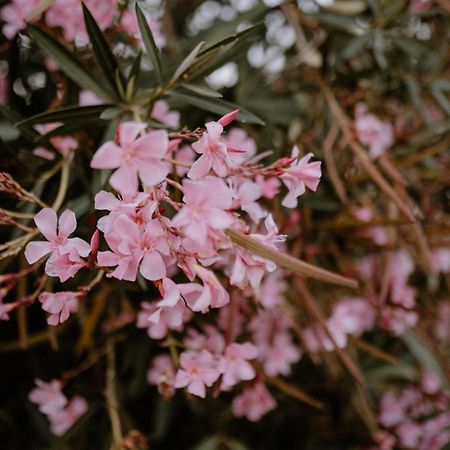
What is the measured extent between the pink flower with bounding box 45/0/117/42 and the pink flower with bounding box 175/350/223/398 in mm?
494

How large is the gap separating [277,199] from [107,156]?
52 centimetres

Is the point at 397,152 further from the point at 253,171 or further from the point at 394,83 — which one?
the point at 253,171

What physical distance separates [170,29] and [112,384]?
81cm

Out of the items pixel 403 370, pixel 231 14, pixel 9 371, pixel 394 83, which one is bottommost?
pixel 403 370

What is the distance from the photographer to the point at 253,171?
0.56 meters

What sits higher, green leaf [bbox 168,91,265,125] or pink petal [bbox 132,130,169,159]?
pink petal [bbox 132,130,169,159]

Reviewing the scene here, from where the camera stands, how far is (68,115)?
68cm

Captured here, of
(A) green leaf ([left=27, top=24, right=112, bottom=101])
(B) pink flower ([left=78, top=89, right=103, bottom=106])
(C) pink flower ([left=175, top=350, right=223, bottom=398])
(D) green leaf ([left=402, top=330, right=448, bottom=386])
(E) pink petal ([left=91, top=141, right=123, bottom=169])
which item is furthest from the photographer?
(D) green leaf ([left=402, top=330, right=448, bottom=386])

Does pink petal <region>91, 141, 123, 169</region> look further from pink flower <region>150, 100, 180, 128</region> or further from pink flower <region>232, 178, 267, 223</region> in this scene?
pink flower <region>150, 100, 180, 128</region>

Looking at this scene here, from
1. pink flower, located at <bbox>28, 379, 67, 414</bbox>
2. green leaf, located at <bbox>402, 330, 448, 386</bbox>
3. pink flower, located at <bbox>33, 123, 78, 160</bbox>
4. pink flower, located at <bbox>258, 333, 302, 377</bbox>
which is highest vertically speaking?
pink flower, located at <bbox>33, 123, 78, 160</bbox>

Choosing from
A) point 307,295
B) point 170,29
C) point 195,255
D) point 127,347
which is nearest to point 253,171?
point 195,255

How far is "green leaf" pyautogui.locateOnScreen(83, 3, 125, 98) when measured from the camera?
66cm

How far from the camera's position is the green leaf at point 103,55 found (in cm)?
66

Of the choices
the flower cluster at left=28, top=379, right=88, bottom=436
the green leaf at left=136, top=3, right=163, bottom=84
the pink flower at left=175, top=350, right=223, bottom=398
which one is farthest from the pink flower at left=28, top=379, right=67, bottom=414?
the green leaf at left=136, top=3, right=163, bottom=84
